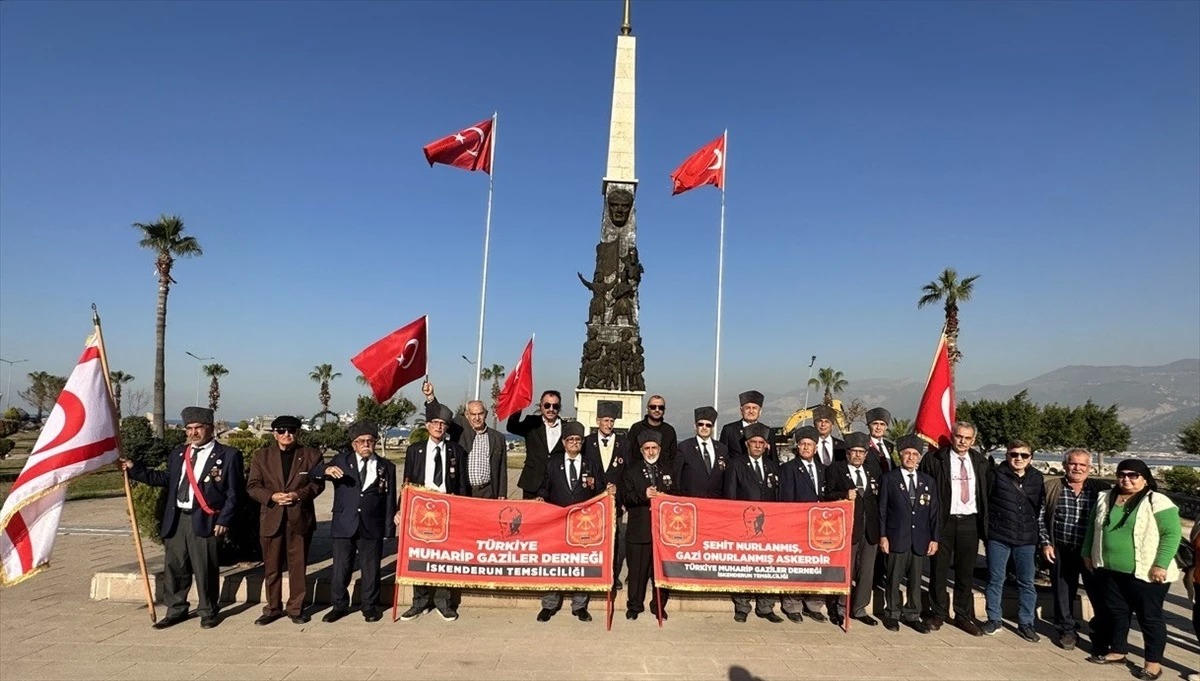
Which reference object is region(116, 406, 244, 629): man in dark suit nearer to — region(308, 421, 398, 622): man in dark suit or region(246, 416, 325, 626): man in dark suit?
region(246, 416, 325, 626): man in dark suit

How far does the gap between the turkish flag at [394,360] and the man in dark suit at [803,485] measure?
4.63 meters

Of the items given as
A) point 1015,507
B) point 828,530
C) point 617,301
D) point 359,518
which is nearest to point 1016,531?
point 1015,507

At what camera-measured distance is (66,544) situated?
32.5ft

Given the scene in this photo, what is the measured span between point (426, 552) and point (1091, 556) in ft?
20.9

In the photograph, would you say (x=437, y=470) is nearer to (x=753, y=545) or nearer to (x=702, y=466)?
(x=702, y=466)

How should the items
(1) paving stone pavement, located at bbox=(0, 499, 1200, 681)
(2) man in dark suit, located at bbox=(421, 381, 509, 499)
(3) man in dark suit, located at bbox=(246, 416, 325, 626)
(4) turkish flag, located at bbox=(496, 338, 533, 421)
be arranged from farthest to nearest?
(4) turkish flag, located at bbox=(496, 338, 533, 421) < (2) man in dark suit, located at bbox=(421, 381, 509, 499) < (3) man in dark suit, located at bbox=(246, 416, 325, 626) < (1) paving stone pavement, located at bbox=(0, 499, 1200, 681)

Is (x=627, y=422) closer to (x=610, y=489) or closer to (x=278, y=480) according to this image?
(x=610, y=489)

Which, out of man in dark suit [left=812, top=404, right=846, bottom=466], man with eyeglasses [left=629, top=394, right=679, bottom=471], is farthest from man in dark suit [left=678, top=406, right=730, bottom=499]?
man in dark suit [left=812, top=404, right=846, bottom=466]

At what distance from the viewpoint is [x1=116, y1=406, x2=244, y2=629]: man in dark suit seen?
5.99 metres

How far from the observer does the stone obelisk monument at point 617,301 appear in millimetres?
15578

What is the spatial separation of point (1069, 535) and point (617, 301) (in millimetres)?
10944

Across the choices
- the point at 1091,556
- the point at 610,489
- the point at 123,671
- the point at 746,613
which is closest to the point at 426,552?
the point at 610,489

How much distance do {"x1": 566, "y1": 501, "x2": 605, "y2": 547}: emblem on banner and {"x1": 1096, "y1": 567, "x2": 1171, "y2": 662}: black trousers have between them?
4612 mm

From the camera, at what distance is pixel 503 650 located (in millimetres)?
5512
